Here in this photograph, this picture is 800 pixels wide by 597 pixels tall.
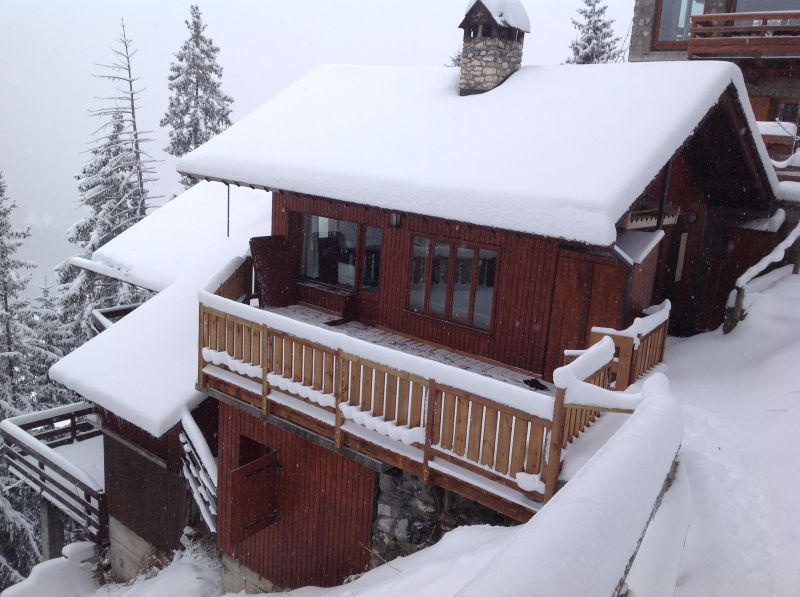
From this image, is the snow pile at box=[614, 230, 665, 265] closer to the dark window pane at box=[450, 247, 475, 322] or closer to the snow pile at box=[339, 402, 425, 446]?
the dark window pane at box=[450, 247, 475, 322]

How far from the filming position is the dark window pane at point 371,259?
37.5 feet

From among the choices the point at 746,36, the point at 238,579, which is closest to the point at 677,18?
the point at 746,36

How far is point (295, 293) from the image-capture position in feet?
41.9

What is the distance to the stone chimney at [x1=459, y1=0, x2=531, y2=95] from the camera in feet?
38.0

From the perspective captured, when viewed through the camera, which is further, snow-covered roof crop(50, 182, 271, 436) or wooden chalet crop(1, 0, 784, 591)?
snow-covered roof crop(50, 182, 271, 436)

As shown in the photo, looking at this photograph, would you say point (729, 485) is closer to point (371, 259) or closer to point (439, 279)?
point (439, 279)

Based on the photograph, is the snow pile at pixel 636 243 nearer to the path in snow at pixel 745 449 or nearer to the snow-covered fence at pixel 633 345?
the snow-covered fence at pixel 633 345

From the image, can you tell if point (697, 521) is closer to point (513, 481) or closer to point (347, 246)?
point (513, 481)

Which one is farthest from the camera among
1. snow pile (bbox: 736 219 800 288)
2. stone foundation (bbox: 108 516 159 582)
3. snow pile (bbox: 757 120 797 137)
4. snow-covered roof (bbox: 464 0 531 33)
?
snow pile (bbox: 757 120 797 137)

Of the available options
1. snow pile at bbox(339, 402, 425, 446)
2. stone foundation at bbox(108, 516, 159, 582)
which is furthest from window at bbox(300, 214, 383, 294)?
stone foundation at bbox(108, 516, 159, 582)

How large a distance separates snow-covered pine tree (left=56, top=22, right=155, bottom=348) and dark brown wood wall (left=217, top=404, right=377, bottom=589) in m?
18.1

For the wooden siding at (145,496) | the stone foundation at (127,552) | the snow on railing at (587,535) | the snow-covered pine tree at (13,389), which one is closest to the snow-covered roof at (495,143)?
the snow on railing at (587,535)

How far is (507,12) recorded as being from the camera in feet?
37.7

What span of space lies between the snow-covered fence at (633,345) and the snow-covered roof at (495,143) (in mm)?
1551
